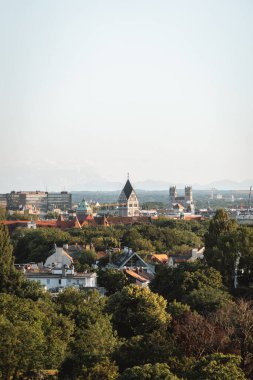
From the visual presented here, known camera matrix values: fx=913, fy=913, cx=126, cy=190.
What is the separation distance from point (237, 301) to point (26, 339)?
1703cm

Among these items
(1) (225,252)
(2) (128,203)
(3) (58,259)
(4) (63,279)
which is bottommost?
(4) (63,279)

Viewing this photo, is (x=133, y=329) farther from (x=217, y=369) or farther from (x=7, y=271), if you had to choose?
(x=7, y=271)

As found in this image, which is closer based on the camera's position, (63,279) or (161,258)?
(63,279)

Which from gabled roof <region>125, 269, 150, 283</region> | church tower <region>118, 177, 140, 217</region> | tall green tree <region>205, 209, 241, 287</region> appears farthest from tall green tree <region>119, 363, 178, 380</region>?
church tower <region>118, 177, 140, 217</region>

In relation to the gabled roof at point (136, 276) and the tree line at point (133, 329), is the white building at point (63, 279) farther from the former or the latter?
the gabled roof at point (136, 276)

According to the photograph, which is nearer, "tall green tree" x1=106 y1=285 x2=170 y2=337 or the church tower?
"tall green tree" x1=106 y1=285 x2=170 y2=337

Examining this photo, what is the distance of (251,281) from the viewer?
187 ft

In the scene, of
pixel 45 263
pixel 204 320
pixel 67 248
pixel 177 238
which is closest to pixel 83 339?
pixel 204 320

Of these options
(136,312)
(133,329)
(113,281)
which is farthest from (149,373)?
(113,281)

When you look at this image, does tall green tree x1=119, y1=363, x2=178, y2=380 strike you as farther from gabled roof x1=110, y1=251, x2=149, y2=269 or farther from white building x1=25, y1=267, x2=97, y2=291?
gabled roof x1=110, y1=251, x2=149, y2=269

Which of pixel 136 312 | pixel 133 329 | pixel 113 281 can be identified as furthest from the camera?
pixel 113 281

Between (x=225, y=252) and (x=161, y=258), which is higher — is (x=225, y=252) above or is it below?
above

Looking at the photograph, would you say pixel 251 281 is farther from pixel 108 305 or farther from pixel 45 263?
pixel 45 263

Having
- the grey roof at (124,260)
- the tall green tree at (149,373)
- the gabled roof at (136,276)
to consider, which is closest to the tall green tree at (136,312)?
the tall green tree at (149,373)
